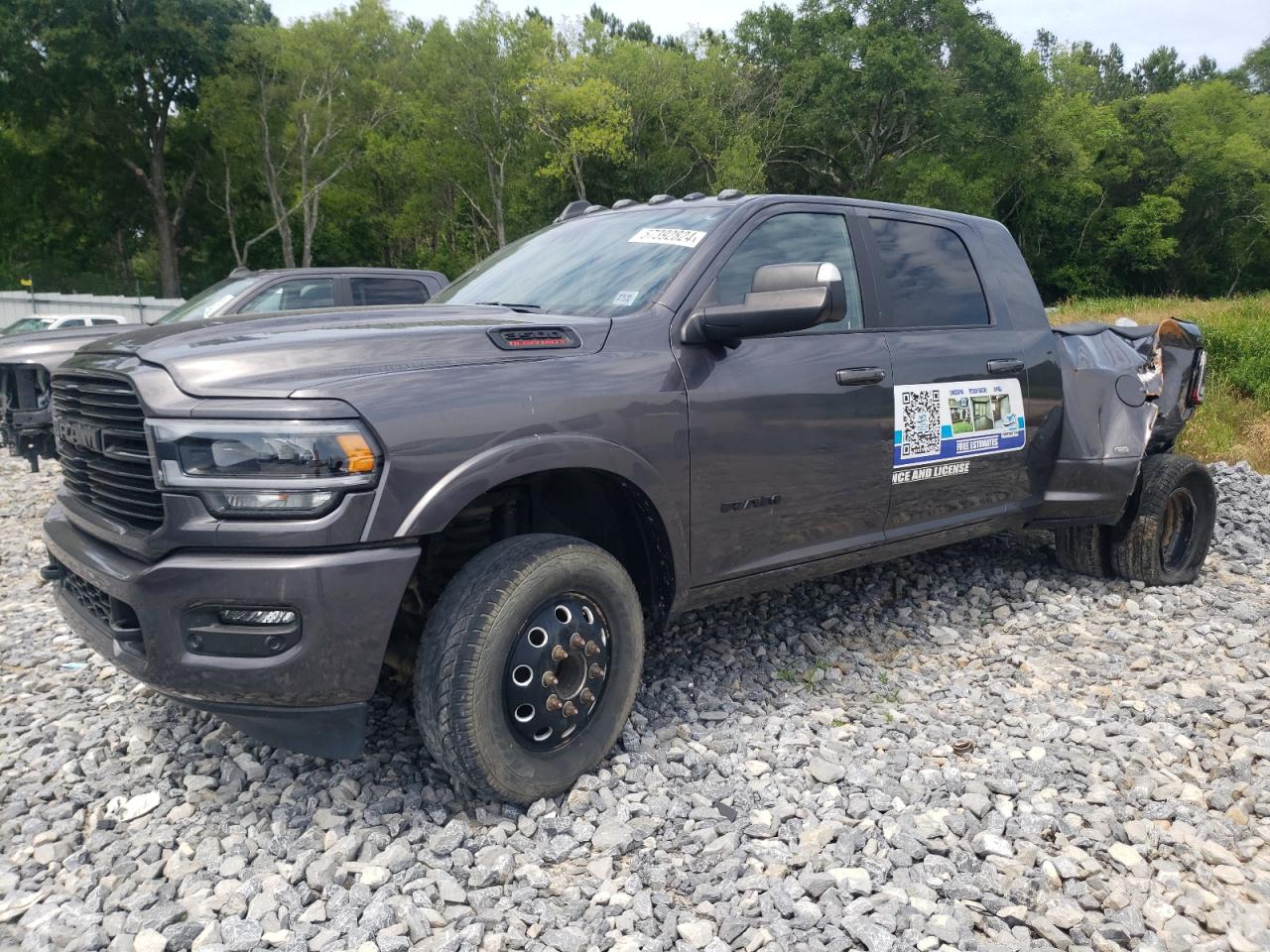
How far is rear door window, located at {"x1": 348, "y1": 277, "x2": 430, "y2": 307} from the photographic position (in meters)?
7.99

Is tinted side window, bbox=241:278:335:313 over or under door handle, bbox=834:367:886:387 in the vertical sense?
over

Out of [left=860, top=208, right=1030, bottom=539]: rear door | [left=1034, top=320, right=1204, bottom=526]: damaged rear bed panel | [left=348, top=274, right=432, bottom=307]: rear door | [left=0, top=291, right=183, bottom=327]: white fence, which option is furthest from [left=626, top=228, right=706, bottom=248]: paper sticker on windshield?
[left=0, top=291, right=183, bottom=327]: white fence

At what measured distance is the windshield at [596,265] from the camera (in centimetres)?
327

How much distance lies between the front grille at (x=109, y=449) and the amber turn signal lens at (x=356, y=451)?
54 centimetres

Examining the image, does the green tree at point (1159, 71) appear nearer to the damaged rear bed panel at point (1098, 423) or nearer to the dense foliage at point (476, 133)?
the dense foliage at point (476, 133)

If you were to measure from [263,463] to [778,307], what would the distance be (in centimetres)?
160

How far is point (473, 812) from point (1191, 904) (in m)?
2.00

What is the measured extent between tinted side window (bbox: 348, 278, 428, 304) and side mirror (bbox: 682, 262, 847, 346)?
17.7 feet

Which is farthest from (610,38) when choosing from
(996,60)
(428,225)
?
(996,60)

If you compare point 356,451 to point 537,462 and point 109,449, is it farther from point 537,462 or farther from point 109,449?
point 109,449

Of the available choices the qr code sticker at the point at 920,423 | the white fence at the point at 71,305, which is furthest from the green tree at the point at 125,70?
the qr code sticker at the point at 920,423

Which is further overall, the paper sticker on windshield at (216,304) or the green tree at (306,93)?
the green tree at (306,93)

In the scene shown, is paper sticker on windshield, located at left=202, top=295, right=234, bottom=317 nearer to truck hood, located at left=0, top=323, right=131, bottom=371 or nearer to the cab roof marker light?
truck hood, located at left=0, top=323, right=131, bottom=371

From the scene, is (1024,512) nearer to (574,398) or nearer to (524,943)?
(574,398)
